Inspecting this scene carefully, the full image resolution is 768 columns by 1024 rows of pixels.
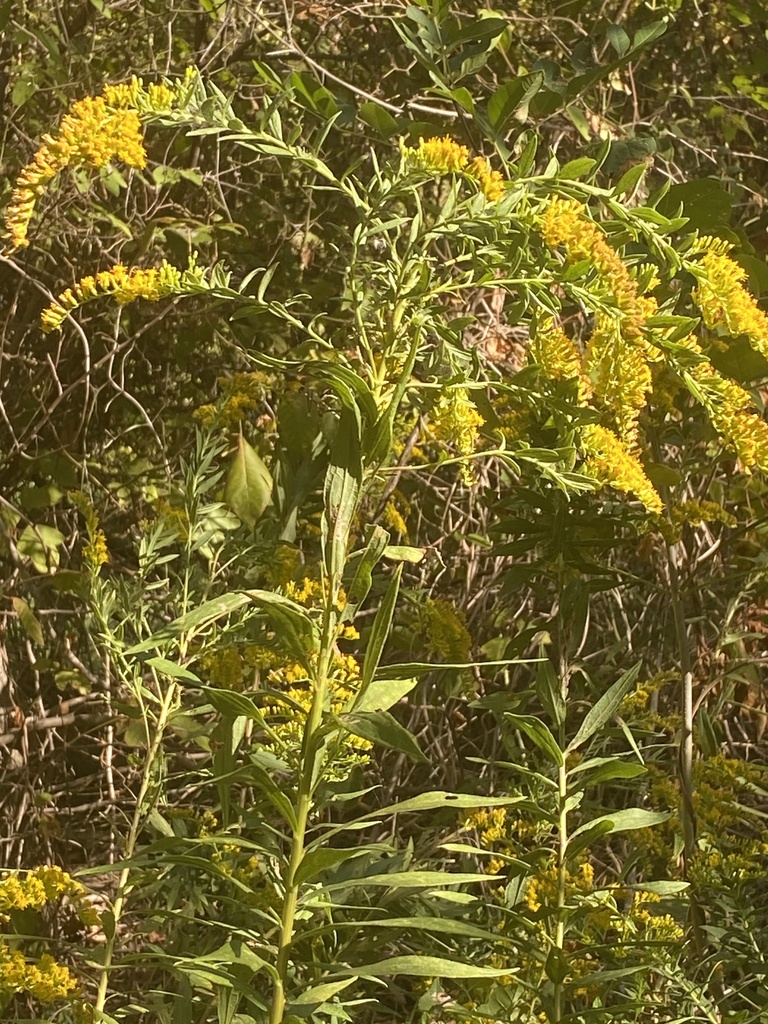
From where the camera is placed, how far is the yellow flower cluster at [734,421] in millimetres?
885

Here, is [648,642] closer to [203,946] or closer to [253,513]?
[253,513]

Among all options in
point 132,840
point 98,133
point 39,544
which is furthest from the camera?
point 39,544

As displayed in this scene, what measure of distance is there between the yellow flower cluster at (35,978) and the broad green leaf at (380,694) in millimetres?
397

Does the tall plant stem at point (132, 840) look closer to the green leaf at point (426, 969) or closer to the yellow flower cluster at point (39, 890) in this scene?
the yellow flower cluster at point (39, 890)

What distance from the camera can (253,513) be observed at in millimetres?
1243

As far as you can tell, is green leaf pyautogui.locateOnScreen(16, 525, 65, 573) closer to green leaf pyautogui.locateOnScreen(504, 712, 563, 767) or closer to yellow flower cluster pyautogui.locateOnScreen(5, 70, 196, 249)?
yellow flower cluster pyautogui.locateOnScreen(5, 70, 196, 249)

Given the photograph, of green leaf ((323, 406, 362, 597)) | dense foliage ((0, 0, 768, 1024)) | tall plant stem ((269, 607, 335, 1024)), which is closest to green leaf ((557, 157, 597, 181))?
dense foliage ((0, 0, 768, 1024))

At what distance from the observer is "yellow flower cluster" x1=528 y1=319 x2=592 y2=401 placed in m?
0.93

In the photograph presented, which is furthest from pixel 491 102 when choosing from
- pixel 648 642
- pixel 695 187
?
pixel 648 642

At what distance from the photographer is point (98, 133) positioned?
840 millimetres

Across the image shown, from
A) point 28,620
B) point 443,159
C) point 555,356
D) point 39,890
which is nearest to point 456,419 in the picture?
point 555,356

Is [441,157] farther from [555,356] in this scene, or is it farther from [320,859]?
[320,859]

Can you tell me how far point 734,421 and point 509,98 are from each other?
0.52 metres

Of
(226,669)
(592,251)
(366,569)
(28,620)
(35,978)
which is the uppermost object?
(592,251)
